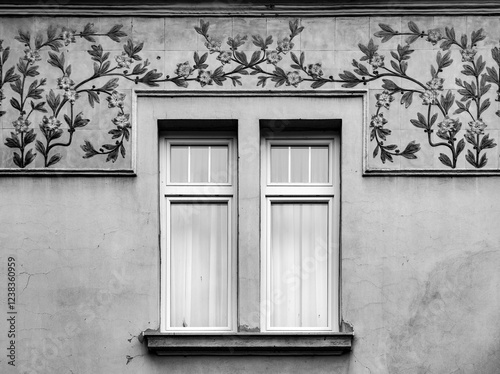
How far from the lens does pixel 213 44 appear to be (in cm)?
1190

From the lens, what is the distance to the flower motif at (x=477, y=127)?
1173cm

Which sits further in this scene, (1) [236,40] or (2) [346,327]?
(1) [236,40]

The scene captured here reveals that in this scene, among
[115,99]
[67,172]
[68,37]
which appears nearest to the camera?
[67,172]

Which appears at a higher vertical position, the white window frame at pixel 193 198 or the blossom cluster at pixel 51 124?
the blossom cluster at pixel 51 124

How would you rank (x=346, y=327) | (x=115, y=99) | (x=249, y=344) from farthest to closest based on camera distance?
1. (x=115, y=99)
2. (x=346, y=327)
3. (x=249, y=344)

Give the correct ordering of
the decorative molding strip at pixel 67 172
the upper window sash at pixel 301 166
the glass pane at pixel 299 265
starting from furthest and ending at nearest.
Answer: the upper window sash at pixel 301 166 < the glass pane at pixel 299 265 < the decorative molding strip at pixel 67 172

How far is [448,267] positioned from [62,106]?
4.25 m

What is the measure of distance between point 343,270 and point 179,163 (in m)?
2.03

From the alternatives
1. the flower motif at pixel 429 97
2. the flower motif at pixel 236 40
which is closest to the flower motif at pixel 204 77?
the flower motif at pixel 236 40

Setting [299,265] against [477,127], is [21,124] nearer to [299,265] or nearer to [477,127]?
[299,265]

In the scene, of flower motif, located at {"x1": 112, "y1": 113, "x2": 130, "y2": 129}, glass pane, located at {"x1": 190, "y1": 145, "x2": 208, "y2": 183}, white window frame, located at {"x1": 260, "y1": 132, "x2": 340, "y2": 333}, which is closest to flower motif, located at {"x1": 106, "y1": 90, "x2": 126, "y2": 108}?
flower motif, located at {"x1": 112, "y1": 113, "x2": 130, "y2": 129}

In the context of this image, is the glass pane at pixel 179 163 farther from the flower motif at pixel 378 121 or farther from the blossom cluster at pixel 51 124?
the flower motif at pixel 378 121

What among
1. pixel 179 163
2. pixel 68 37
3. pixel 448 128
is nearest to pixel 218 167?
pixel 179 163

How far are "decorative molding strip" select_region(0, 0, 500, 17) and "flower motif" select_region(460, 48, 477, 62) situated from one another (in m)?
0.39
